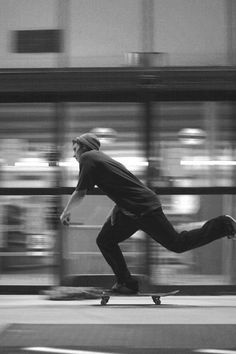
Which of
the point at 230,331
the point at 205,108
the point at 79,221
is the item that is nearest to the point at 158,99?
the point at 205,108

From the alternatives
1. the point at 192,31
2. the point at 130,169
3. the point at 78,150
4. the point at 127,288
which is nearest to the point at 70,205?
the point at 78,150

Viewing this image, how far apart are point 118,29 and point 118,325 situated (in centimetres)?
433

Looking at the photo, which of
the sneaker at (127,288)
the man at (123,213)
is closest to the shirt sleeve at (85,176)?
the man at (123,213)

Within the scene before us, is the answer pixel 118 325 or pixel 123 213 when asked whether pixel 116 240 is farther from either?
pixel 118 325

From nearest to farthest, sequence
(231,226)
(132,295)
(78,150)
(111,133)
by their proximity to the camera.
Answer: (231,226) → (132,295) → (78,150) → (111,133)

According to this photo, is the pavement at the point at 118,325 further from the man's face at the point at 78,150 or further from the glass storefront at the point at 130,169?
the man's face at the point at 78,150

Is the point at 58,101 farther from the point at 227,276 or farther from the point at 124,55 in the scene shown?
the point at 227,276

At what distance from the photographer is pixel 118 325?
868 cm

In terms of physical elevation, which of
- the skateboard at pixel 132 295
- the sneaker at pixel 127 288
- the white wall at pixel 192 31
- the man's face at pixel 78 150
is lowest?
the skateboard at pixel 132 295

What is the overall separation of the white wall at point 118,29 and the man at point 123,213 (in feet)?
7.12

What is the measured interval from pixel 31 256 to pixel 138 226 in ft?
7.08

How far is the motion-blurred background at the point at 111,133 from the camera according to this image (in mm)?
11516

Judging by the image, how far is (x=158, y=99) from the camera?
11.5 m

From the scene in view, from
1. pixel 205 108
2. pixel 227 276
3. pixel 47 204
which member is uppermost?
pixel 205 108
